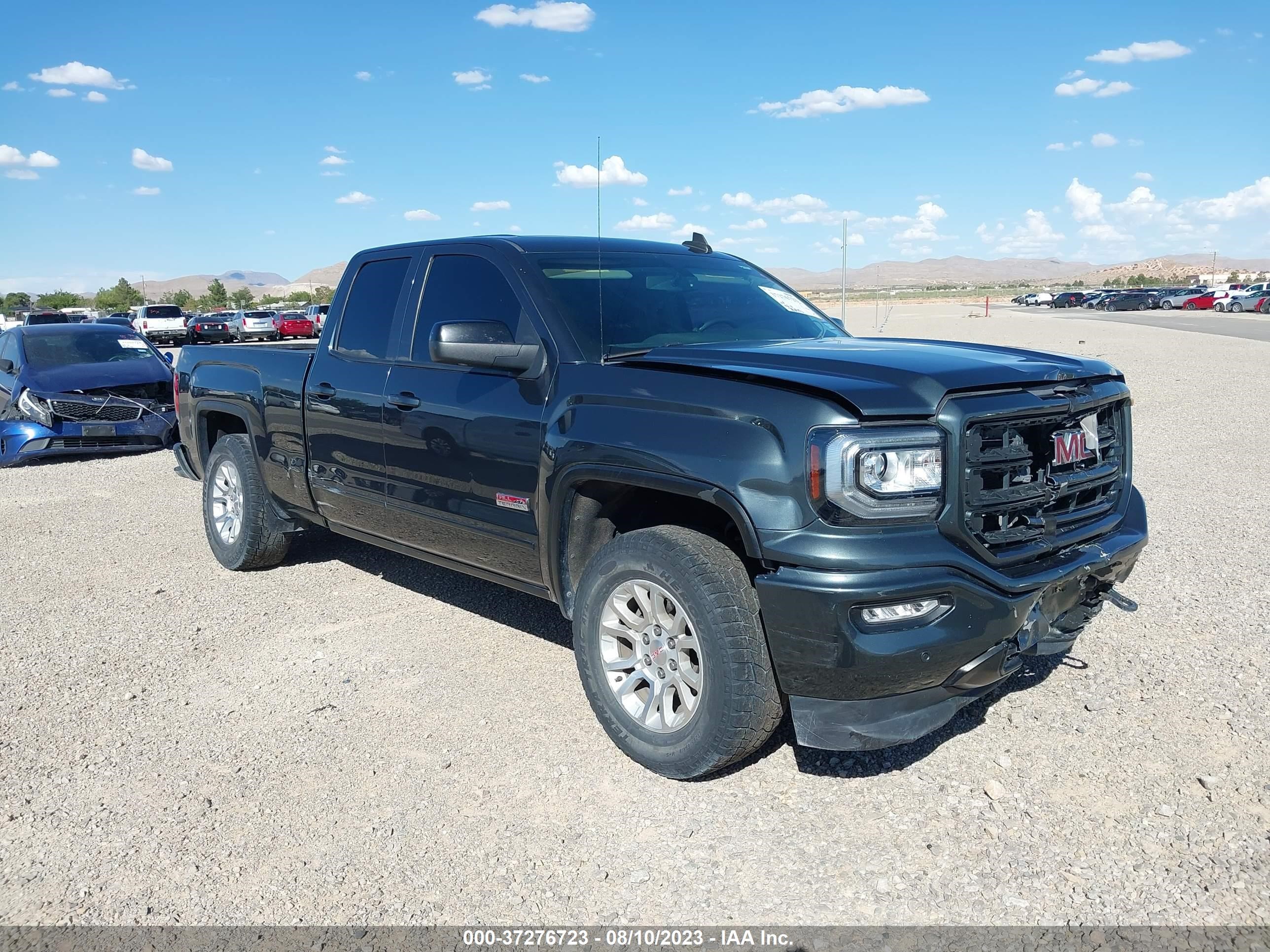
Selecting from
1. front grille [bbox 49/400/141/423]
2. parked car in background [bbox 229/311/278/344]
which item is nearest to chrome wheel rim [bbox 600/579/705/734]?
front grille [bbox 49/400/141/423]

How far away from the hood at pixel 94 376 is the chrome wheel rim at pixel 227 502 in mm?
6030

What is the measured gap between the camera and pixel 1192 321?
4378 cm

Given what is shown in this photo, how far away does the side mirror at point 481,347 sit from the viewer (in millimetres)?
4027

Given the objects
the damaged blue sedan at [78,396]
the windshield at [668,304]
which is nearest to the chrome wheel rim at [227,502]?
the windshield at [668,304]

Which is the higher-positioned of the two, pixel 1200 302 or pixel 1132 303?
pixel 1132 303

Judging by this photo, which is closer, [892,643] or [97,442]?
[892,643]

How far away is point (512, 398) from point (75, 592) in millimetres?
3598

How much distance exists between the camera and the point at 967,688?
336 centimetres

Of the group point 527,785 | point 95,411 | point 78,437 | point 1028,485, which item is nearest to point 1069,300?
point 95,411

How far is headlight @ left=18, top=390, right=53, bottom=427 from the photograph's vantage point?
11.1 m

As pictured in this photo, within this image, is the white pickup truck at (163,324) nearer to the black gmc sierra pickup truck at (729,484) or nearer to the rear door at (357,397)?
the rear door at (357,397)

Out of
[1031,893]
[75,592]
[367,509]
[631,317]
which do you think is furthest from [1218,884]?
[75,592]

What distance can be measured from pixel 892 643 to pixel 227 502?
4828mm

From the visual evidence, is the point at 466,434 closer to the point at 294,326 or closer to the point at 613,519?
the point at 613,519
